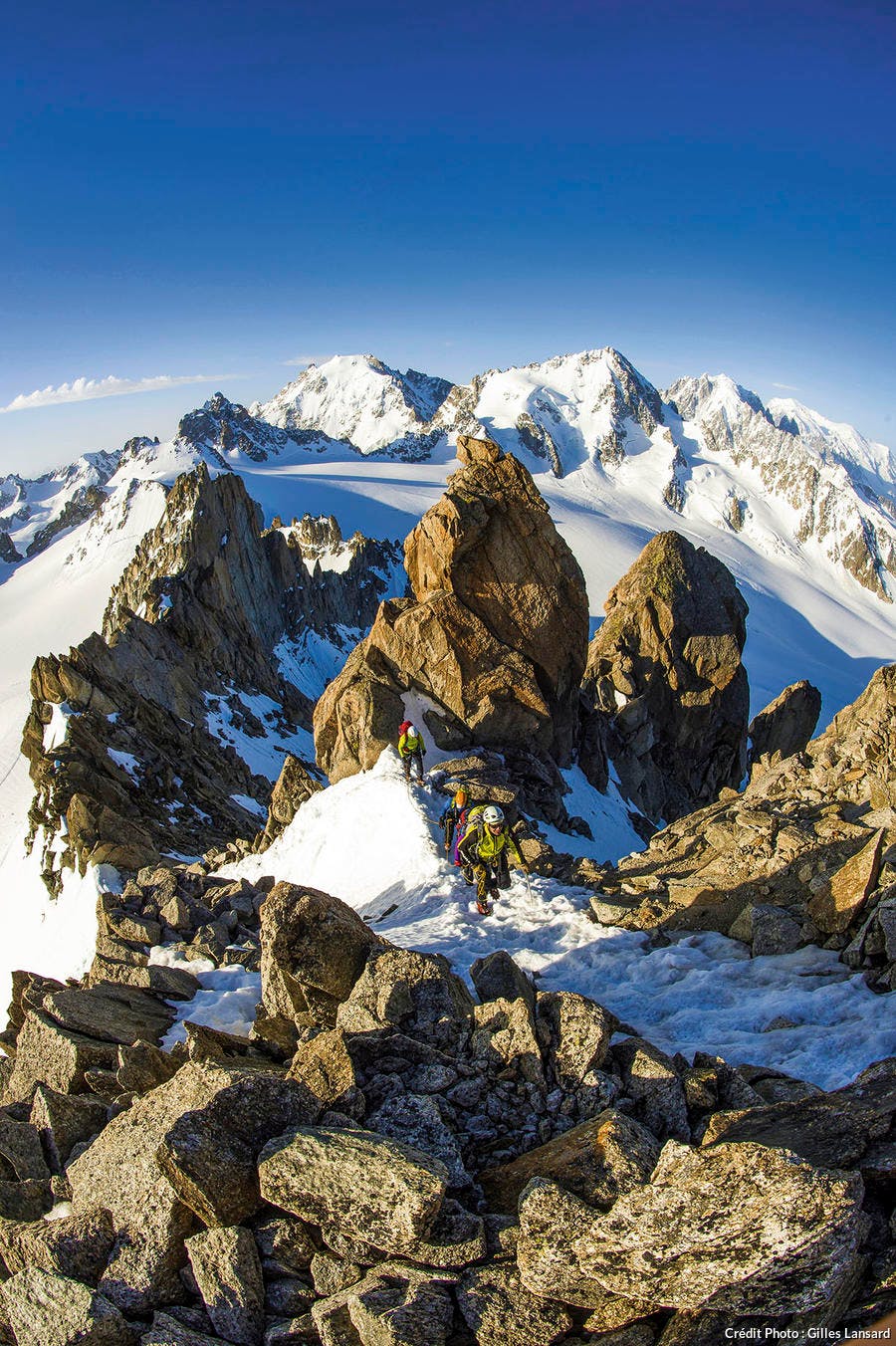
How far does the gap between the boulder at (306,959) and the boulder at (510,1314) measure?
153 inches

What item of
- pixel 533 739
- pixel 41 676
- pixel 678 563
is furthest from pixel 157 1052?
pixel 678 563

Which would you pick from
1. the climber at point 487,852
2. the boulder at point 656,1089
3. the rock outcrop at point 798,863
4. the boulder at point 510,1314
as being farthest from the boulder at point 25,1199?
the rock outcrop at point 798,863

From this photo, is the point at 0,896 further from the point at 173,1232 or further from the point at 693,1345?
the point at 693,1345

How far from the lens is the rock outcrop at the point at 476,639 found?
30.7 m

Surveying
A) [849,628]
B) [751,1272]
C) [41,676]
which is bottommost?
[849,628]

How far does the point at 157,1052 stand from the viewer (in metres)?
8.34

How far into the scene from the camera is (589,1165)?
5.70 meters

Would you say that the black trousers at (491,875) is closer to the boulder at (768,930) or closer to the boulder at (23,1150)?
the boulder at (768,930)

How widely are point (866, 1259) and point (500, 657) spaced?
1117 inches

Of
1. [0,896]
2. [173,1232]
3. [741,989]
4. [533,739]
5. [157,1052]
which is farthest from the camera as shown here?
[533,739]

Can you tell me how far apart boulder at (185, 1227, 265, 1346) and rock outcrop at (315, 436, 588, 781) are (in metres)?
22.2

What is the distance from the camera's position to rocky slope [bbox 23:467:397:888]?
89.4ft

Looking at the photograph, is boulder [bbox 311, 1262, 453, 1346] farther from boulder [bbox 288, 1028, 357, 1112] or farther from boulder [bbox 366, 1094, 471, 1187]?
boulder [bbox 288, 1028, 357, 1112]

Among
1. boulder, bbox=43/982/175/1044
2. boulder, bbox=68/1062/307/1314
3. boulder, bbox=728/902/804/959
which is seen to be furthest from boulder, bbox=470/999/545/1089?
boulder, bbox=728/902/804/959
